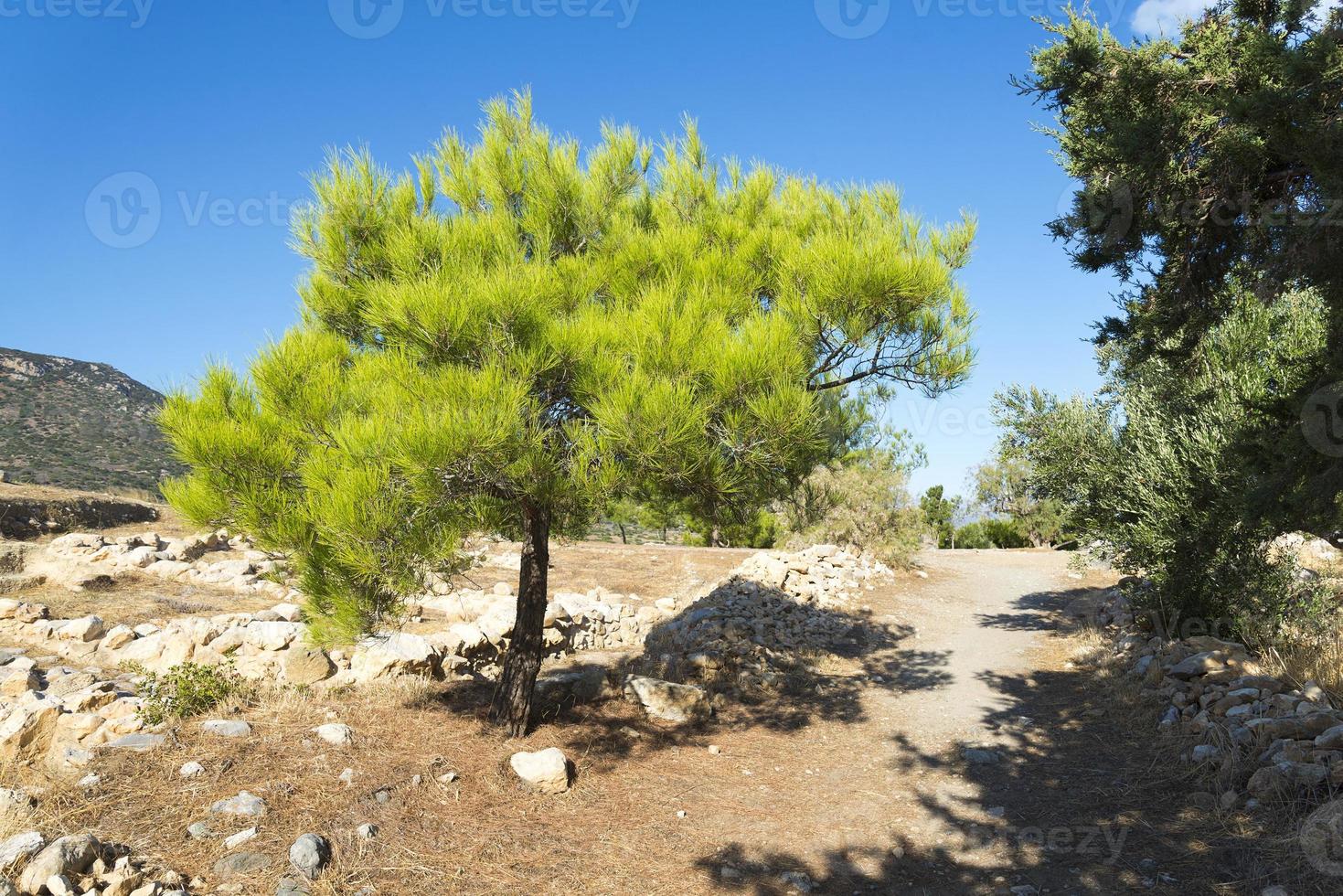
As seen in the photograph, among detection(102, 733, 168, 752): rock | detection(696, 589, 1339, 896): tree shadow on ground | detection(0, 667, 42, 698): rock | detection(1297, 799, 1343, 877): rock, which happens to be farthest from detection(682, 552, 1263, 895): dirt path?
detection(0, 667, 42, 698): rock

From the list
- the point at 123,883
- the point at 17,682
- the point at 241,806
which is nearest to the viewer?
the point at 123,883

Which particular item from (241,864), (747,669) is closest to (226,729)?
(241,864)

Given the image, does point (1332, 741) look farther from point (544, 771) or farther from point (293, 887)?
point (293, 887)

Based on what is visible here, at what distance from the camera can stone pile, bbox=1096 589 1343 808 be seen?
463cm

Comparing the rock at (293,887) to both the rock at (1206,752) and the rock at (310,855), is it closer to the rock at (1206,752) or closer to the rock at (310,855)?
the rock at (310,855)

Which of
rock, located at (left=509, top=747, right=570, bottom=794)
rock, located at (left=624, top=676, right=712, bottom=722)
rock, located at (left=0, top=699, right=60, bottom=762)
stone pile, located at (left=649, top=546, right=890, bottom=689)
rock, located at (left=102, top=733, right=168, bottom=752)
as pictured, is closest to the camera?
rock, located at (left=0, top=699, right=60, bottom=762)

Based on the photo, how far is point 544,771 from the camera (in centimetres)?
557

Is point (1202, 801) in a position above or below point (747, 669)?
above

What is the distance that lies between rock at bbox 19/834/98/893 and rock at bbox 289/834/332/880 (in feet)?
3.03

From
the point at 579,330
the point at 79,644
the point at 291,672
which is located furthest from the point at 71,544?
the point at 579,330

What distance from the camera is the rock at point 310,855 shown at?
13.1 ft

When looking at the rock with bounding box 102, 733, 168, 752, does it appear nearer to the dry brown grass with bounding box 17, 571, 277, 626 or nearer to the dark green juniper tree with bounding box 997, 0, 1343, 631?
the dry brown grass with bounding box 17, 571, 277, 626

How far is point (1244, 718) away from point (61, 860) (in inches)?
299

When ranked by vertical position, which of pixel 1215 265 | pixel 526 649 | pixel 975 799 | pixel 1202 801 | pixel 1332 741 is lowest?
pixel 975 799
